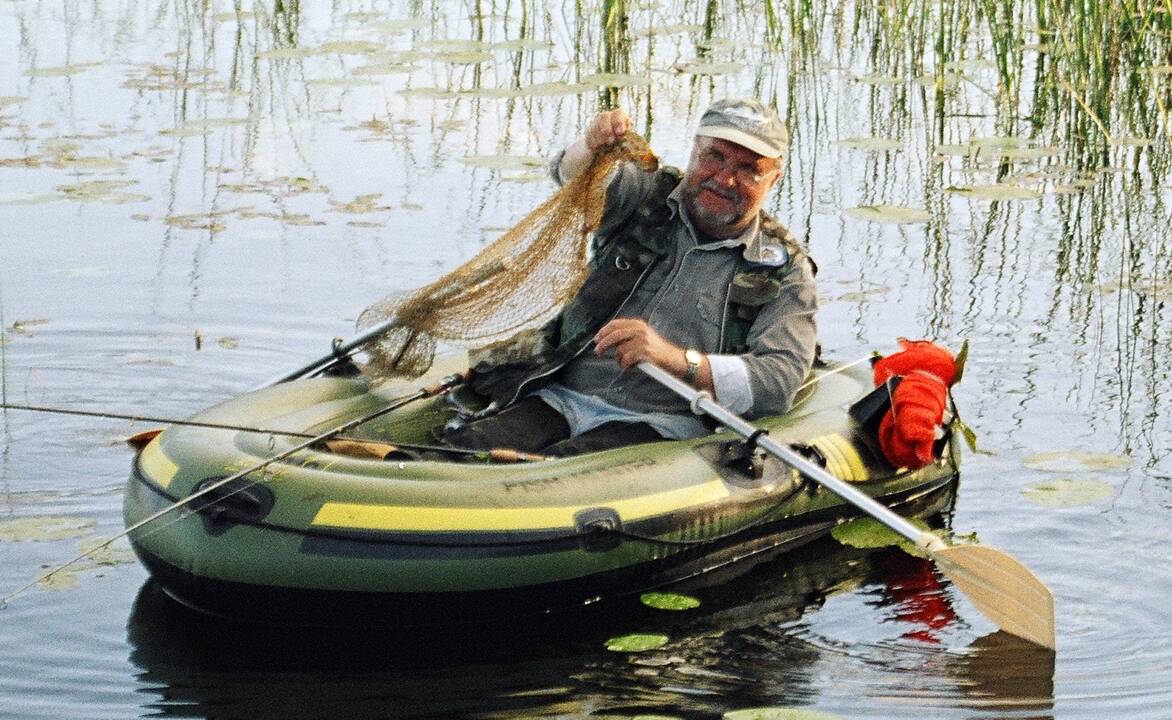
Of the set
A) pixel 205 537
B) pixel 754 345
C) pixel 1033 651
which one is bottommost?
pixel 1033 651

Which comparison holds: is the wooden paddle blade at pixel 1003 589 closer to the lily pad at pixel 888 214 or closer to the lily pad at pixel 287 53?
the lily pad at pixel 888 214

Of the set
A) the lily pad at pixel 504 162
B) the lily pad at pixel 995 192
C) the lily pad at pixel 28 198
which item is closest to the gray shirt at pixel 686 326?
the lily pad at pixel 995 192

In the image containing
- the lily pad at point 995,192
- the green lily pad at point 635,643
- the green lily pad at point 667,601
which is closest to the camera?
the green lily pad at point 635,643

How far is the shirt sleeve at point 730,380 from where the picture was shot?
4.87 metres

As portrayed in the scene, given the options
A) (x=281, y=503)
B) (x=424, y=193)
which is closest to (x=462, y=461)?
(x=281, y=503)

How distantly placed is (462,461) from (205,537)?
2.57ft

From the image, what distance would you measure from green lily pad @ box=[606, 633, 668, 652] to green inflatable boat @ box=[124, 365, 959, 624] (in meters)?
0.17

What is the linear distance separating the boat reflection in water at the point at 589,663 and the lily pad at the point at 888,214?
2722mm

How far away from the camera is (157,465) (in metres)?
4.61

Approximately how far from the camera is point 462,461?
4926 millimetres

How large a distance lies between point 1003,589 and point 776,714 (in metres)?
0.83

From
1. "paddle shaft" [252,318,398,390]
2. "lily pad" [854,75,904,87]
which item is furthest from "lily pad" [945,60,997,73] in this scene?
"paddle shaft" [252,318,398,390]

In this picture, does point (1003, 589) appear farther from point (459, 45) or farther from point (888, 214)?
point (459, 45)

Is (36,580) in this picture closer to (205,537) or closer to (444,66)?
(205,537)
